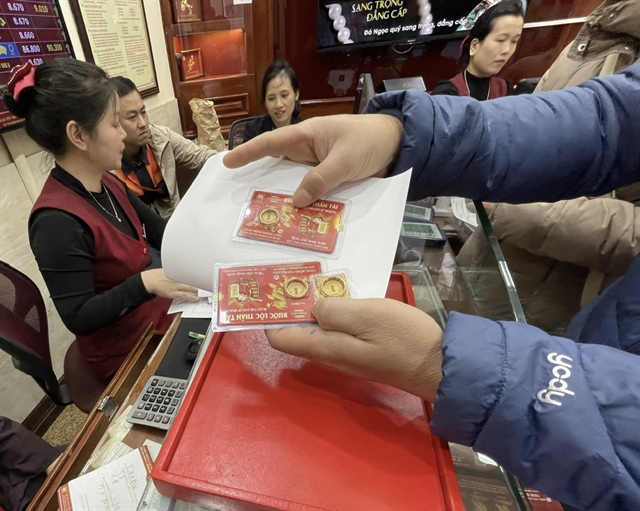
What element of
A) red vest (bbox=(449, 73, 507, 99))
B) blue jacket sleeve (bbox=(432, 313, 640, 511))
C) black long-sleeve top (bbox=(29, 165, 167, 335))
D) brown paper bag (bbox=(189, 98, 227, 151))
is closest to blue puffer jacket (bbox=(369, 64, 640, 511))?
blue jacket sleeve (bbox=(432, 313, 640, 511))

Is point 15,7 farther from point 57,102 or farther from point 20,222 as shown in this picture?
point 20,222

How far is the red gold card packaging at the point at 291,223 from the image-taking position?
507mm

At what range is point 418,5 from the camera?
2721 millimetres

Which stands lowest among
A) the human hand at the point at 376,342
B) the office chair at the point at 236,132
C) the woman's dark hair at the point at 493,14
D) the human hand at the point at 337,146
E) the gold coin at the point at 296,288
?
the office chair at the point at 236,132

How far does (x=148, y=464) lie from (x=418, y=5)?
133 inches

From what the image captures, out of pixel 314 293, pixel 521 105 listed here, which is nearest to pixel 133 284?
pixel 314 293

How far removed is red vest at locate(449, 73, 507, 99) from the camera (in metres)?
1.87

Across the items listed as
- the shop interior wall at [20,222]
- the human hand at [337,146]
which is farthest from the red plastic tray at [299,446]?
the shop interior wall at [20,222]

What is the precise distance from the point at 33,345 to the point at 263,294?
901mm

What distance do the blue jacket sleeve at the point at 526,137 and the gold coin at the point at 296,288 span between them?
11.6 inches

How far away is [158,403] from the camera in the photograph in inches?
29.9

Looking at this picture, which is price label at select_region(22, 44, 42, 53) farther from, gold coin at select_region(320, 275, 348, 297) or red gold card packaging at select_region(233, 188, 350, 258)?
gold coin at select_region(320, 275, 348, 297)

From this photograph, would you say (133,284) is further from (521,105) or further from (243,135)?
(243,135)

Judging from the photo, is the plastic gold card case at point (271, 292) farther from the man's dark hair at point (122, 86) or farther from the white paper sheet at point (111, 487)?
the man's dark hair at point (122, 86)
